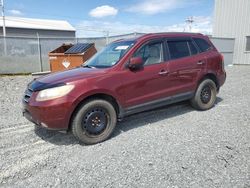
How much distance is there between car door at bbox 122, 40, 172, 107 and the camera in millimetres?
4324

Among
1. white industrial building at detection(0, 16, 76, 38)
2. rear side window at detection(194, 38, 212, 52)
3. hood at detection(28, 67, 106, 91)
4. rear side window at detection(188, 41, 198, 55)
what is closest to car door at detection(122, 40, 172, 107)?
hood at detection(28, 67, 106, 91)

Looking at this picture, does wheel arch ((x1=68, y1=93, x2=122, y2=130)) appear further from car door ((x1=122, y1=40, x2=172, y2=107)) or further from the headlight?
the headlight

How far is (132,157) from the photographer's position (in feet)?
11.5

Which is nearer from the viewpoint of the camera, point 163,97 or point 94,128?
point 94,128

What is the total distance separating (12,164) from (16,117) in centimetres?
234

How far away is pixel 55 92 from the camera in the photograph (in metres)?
3.71

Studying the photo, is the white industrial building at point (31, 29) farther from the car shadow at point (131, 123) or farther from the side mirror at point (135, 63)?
the side mirror at point (135, 63)

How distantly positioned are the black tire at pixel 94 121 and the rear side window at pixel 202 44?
285 cm

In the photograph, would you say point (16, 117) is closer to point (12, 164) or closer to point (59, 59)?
point (12, 164)

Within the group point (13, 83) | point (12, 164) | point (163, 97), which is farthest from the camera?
point (13, 83)

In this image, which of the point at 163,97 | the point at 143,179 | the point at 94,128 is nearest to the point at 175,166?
the point at 143,179

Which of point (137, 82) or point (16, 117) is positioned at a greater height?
point (137, 82)

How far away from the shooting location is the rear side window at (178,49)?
503cm

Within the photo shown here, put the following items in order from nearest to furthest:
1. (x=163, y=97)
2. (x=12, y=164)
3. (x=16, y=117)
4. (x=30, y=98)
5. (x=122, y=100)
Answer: (x=12, y=164), (x=30, y=98), (x=122, y=100), (x=163, y=97), (x=16, y=117)
